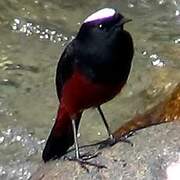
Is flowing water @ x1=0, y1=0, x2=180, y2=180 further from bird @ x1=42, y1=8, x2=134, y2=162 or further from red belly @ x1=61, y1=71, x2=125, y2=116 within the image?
bird @ x1=42, y1=8, x2=134, y2=162

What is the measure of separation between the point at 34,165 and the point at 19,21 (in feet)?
8.79

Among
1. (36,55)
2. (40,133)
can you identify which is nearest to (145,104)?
(40,133)

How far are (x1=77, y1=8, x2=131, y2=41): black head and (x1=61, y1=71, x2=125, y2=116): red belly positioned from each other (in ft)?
0.79

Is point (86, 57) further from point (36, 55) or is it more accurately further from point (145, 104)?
point (36, 55)

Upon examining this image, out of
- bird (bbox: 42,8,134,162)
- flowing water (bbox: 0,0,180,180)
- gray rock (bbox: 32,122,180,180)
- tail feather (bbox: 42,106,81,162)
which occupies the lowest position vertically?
flowing water (bbox: 0,0,180,180)

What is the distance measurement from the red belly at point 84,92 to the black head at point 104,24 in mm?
242

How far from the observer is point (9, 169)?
6484 mm

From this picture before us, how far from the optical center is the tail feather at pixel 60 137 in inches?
202

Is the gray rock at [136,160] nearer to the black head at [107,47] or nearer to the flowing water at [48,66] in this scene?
the black head at [107,47]

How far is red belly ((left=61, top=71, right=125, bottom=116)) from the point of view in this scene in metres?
4.71

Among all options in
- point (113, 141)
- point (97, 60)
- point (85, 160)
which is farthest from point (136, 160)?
point (97, 60)

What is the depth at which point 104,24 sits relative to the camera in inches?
182

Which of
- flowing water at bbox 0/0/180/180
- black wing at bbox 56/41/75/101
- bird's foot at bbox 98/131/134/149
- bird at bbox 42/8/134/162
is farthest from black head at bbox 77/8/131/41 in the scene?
flowing water at bbox 0/0/180/180

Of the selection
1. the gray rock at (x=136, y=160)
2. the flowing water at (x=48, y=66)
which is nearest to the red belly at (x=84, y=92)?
the gray rock at (x=136, y=160)
